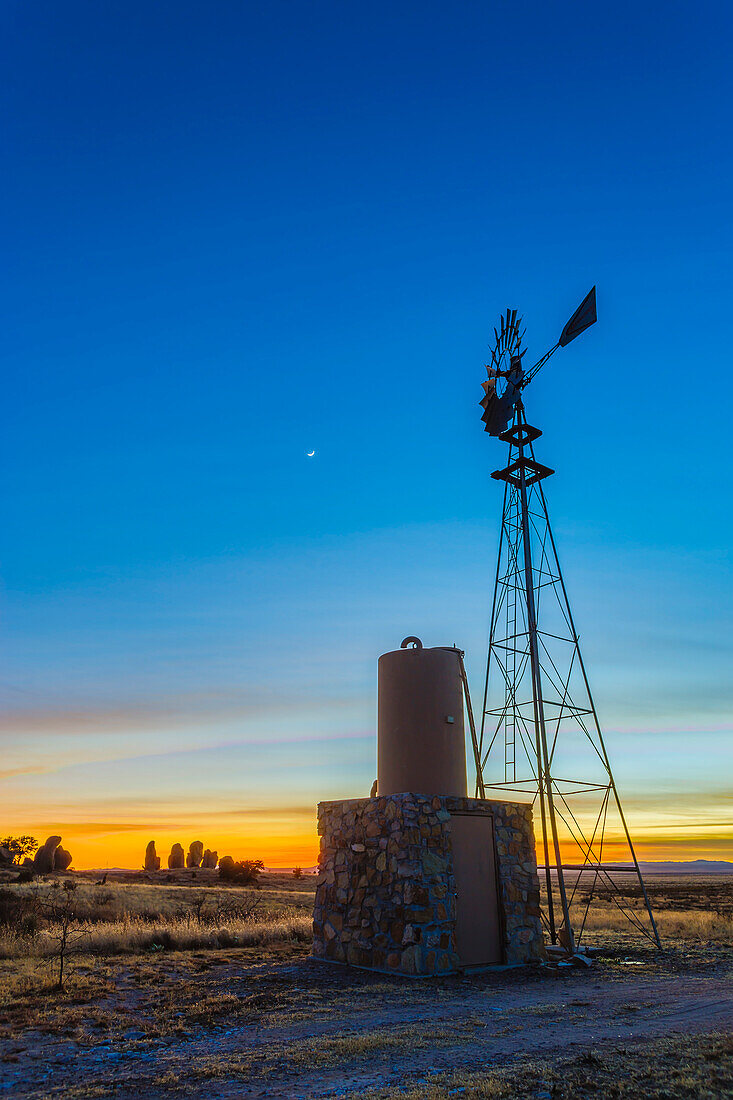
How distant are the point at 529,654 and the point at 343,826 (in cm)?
574

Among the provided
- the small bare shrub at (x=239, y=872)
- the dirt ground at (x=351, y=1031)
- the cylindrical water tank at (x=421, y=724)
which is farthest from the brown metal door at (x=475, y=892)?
the small bare shrub at (x=239, y=872)

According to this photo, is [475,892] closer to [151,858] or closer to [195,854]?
[151,858]

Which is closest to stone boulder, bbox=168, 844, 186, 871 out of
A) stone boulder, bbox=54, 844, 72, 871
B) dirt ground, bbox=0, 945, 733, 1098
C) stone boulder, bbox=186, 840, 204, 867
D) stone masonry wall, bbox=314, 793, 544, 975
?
stone boulder, bbox=186, 840, 204, 867

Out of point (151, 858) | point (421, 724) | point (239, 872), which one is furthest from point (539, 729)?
point (151, 858)

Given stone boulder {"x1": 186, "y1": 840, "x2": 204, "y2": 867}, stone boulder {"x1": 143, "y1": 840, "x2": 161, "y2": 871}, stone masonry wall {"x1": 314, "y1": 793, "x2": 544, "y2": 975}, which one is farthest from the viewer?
stone boulder {"x1": 186, "y1": 840, "x2": 204, "y2": 867}

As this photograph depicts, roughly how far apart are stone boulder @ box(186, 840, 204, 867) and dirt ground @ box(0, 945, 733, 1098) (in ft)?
204

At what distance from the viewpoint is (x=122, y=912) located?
70.4 feet

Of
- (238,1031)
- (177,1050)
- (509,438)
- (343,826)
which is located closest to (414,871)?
(343,826)

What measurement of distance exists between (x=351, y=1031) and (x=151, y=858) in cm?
6683

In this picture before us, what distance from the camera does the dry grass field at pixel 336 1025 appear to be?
248 inches

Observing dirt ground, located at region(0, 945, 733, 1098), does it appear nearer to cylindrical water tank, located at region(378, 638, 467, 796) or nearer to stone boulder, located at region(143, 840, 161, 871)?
cylindrical water tank, located at region(378, 638, 467, 796)

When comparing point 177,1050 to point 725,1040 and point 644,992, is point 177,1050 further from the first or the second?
point 644,992

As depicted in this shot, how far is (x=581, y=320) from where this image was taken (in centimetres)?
1756

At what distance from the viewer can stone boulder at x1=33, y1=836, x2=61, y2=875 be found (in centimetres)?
4856
